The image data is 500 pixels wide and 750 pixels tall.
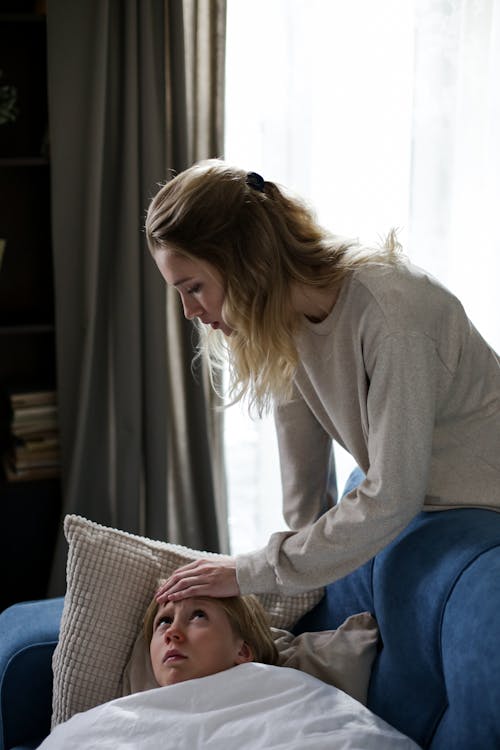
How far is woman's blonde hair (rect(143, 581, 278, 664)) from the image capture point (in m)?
1.71

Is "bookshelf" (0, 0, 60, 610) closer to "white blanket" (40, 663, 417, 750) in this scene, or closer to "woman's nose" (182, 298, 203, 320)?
"woman's nose" (182, 298, 203, 320)

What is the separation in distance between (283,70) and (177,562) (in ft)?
5.91

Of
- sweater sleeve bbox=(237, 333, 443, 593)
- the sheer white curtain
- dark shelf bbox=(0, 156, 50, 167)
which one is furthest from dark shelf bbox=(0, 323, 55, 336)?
sweater sleeve bbox=(237, 333, 443, 593)

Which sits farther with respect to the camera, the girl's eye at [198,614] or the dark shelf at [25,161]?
the dark shelf at [25,161]

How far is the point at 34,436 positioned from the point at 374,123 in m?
1.50

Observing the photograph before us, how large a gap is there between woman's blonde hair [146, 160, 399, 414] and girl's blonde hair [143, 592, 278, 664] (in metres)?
0.42

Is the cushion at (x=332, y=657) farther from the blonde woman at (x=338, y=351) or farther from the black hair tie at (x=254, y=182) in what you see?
the black hair tie at (x=254, y=182)

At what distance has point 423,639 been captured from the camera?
1540 millimetres

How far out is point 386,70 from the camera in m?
3.11

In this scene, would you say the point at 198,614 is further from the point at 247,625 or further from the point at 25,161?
the point at 25,161

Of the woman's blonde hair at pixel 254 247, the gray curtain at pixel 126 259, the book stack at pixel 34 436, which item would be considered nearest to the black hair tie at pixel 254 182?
the woman's blonde hair at pixel 254 247

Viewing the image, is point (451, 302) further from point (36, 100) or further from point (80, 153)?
point (36, 100)

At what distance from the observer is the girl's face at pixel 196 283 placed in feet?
5.25

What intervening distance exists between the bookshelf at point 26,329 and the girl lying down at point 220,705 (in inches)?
56.9
